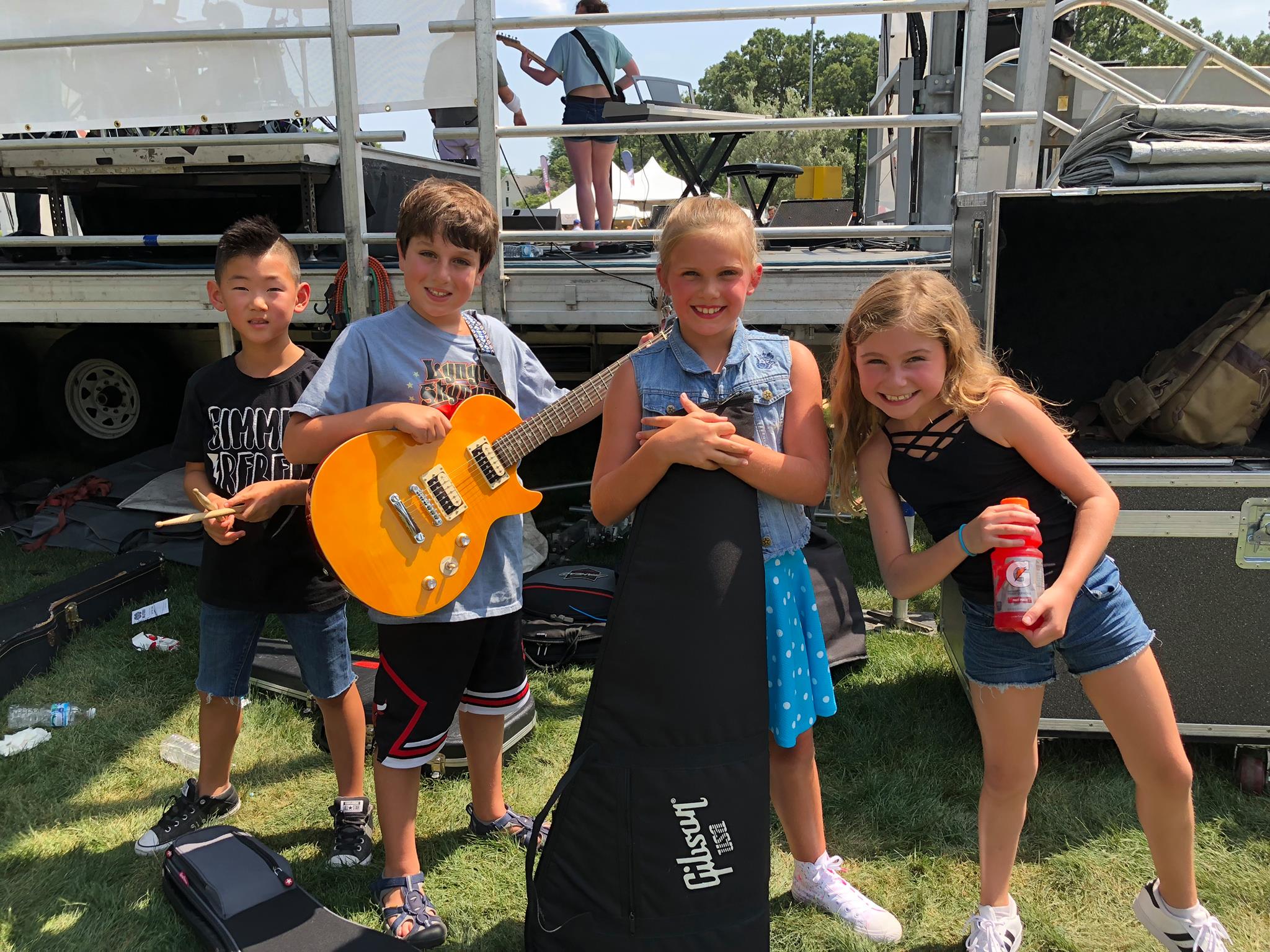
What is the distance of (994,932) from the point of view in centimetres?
218

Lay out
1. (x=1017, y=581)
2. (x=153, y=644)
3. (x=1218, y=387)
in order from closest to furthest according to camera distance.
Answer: (x=1017, y=581) < (x=1218, y=387) < (x=153, y=644)

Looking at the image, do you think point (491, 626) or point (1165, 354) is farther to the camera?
point (1165, 354)

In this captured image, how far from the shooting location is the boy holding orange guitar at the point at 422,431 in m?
2.25

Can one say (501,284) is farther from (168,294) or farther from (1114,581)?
(1114,581)

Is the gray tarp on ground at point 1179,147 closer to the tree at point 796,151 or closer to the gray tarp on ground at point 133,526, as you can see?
the gray tarp on ground at point 133,526

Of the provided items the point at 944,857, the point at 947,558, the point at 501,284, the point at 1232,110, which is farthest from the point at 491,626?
the point at 1232,110

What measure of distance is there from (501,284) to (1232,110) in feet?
9.27

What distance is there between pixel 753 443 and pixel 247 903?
67.2 inches

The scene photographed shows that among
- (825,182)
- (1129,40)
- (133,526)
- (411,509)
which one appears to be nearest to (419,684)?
(411,509)

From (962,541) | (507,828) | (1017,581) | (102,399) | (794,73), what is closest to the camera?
(1017,581)

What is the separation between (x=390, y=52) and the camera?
396 cm

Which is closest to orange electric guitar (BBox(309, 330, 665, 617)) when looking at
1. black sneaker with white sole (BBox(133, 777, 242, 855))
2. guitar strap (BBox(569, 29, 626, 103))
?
black sneaker with white sole (BBox(133, 777, 242, 855))

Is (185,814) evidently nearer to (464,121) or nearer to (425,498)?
(425,498)

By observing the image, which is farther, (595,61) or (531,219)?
(531,219)
